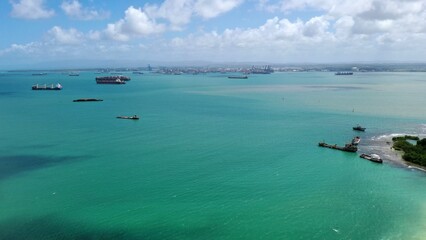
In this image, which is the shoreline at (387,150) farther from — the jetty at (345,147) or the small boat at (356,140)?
the jetty at (345,147)

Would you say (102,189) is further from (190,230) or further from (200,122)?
(200,122)

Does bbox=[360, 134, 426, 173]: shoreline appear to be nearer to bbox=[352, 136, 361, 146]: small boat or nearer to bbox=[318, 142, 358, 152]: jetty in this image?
bbox=[352, 136, 361, 146]: small boat

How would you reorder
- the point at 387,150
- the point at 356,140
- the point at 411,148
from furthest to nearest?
the point at 356,140
the point at 387,150
the point at 411,148

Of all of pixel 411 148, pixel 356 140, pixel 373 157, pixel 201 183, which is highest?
pixel 411 148

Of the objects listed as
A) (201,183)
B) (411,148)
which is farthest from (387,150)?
(201,183)

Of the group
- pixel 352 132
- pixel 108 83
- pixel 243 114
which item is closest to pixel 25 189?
pixel 352 132

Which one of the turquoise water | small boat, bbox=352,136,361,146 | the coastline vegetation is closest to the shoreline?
the coastline vegetation

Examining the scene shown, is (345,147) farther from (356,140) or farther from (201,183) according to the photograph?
(201,183)
